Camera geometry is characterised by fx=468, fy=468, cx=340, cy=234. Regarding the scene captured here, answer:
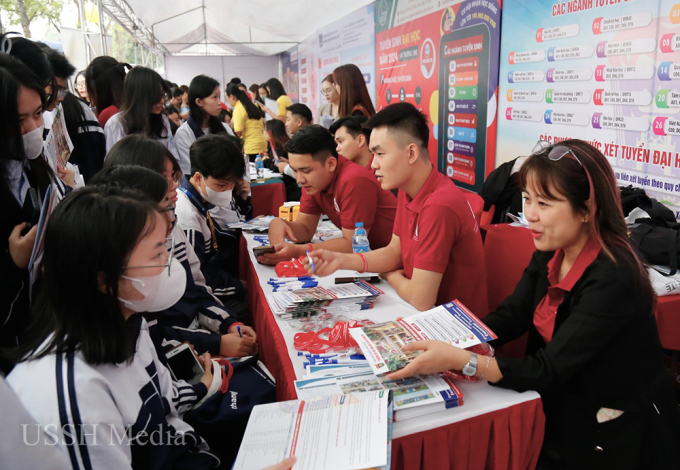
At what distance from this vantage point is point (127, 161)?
1.85 metres

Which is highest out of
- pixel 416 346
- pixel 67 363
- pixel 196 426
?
pixel 67 363

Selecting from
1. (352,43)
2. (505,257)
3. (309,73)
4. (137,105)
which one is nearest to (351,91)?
(137,105)

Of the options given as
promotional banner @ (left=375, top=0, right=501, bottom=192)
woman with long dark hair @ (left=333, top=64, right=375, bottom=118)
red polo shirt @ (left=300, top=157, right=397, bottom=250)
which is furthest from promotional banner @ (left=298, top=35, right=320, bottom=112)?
red polo shirt @ (left=300, top=157, right=397, bottom=250)

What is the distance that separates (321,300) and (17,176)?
1027 mm

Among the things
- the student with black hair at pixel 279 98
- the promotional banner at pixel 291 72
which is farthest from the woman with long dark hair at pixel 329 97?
the promotional banner at pixel 291 72

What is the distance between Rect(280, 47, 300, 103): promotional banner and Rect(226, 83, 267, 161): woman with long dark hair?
5594mm

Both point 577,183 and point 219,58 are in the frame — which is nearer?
point 577,183

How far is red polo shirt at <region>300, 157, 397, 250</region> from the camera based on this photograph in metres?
2.37

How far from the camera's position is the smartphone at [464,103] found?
3.83 meters

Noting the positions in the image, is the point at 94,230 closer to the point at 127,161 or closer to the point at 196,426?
the point at 196,426

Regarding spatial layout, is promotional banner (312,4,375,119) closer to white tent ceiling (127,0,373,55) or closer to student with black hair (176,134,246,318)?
white tent ceiling (127,0,373,55)

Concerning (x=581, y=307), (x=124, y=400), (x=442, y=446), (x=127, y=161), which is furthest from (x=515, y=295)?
(x=127, y=161)

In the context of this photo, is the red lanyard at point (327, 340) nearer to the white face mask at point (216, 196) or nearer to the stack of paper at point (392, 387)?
the stack of paper at point (392, 387)

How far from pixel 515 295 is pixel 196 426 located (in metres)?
1.04
